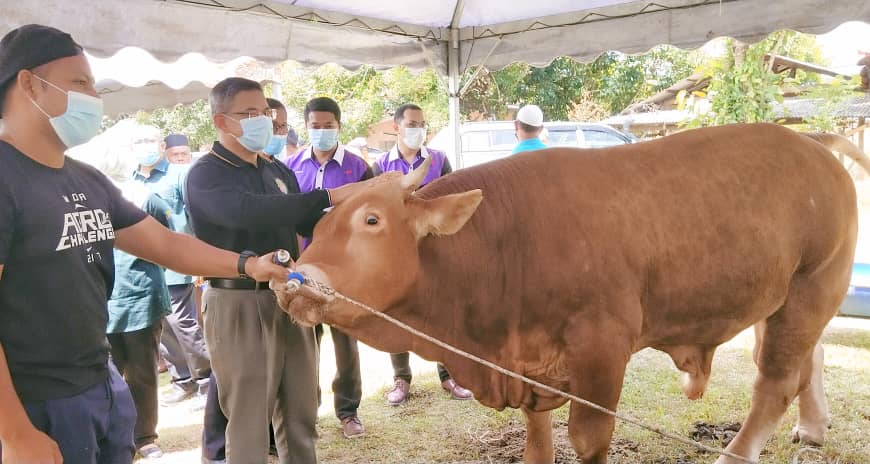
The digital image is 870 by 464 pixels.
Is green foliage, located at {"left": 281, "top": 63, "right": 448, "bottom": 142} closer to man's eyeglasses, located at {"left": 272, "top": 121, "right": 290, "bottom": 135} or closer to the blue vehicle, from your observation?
the blue vehicle

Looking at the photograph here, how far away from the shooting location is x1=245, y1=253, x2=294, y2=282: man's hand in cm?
230

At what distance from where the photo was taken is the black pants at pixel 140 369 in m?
4.07

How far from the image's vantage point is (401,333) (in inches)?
104

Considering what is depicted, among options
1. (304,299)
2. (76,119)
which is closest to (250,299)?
(304,299)

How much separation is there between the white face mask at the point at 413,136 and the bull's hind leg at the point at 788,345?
2.78 m

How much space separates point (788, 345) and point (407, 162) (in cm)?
292

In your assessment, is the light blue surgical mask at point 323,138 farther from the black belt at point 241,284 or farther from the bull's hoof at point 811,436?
the bull's hoof at point 811,436

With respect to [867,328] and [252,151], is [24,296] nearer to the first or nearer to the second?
[252,151]

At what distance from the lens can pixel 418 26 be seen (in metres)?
5.94

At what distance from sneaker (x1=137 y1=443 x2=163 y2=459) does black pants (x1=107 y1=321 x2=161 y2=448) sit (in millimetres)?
38

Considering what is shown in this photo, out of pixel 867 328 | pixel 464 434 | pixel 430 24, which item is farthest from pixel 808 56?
pixel 464 434

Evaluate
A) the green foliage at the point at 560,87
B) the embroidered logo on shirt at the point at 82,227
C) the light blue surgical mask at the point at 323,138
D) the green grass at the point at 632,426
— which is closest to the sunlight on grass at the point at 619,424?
the green grass at the point at 632,426

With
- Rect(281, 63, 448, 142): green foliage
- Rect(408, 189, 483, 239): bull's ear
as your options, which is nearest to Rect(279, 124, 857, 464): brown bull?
Rect(408, 189, 483, 239): bull's ear

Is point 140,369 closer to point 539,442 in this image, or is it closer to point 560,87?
point 539,442
